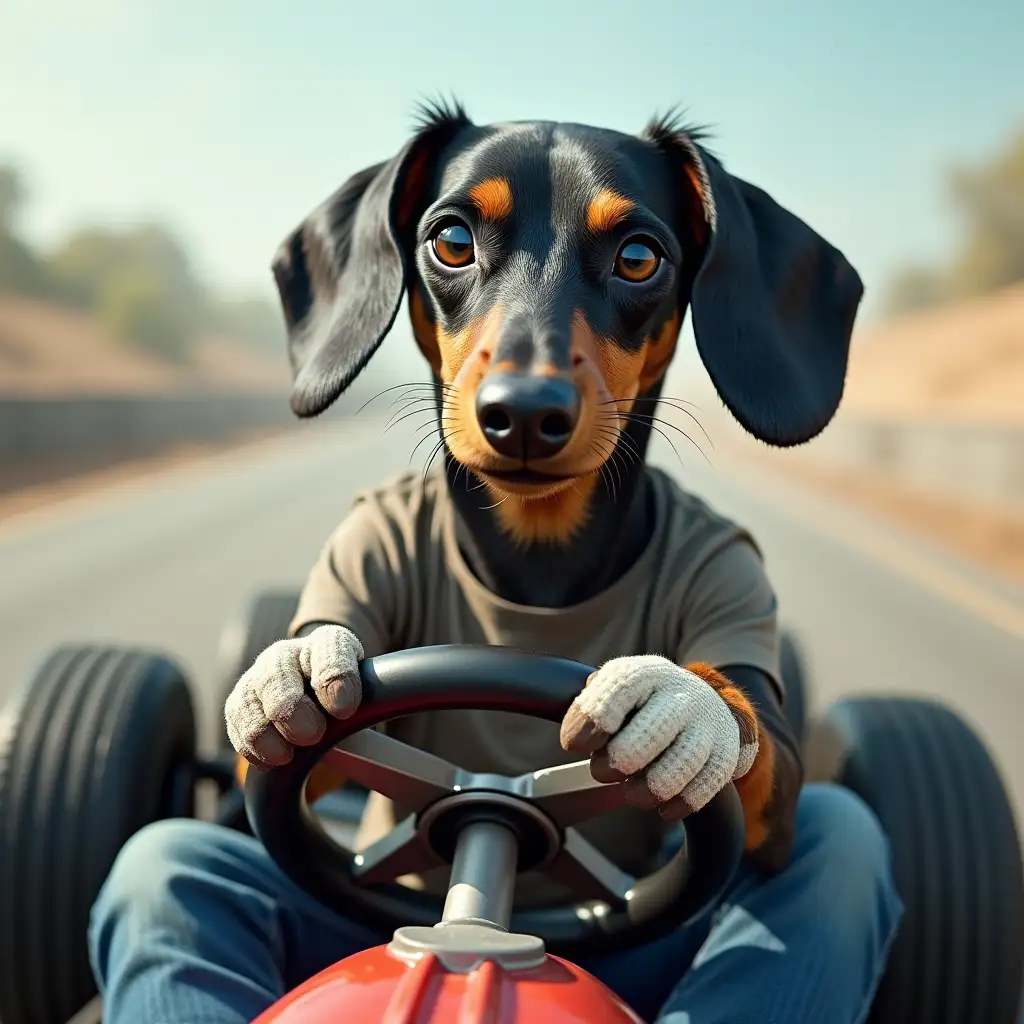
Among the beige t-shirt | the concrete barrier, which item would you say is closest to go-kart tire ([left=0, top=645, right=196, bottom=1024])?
the beige t-shirt

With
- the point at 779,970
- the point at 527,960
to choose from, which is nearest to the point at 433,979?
the point at 527,960

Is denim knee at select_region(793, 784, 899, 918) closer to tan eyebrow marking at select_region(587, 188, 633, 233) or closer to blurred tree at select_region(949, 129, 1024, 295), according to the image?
tan eyebrow marking at select_region(587, 188, 633, 233)

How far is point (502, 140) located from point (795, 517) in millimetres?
12364

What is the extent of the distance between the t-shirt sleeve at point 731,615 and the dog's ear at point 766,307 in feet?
0.71

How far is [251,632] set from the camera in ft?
11.5

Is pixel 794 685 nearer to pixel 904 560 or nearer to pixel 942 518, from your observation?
pixel 904 560

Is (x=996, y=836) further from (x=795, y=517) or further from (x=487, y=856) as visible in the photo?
A: (x=795, y=517)

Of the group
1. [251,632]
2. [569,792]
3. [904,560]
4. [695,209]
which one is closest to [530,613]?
[569,792]

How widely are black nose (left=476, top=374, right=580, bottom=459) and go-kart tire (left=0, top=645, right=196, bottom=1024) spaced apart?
4.79 feet

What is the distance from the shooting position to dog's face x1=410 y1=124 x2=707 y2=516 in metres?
1.75

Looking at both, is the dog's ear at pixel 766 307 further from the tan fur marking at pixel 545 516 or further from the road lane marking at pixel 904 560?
the road lane marking at pixel 904 560

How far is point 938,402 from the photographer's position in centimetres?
5053

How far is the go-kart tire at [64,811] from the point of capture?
2.60m

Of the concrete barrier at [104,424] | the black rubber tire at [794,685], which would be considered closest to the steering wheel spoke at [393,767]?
the black rubber tire at [794,685]
